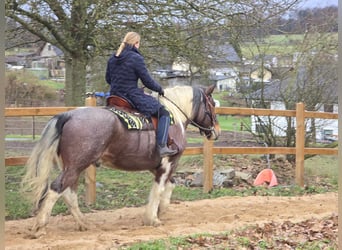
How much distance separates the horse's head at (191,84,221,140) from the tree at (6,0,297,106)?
1.25 m

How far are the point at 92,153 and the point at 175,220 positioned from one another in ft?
4.01

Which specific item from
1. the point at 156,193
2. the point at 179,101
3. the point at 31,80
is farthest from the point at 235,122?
the point at 156,193

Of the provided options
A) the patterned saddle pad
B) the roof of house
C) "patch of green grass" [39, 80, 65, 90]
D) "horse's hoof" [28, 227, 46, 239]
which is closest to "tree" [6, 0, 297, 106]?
the roof of house

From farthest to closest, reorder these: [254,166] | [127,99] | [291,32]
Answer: [254,166] < [291,32] < [127,99]

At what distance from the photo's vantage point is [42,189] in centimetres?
405

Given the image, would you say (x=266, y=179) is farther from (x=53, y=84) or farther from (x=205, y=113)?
(x=53, y=84)

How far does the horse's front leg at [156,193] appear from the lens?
4609mm

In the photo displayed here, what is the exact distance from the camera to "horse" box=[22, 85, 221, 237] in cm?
403

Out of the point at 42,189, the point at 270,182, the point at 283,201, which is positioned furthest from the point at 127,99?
the point at 270,182

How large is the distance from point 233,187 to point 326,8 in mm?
3270

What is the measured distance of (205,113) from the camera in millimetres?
5066

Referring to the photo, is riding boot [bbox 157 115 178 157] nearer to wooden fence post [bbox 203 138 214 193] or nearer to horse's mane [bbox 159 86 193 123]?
horse's mane [bbox 159 86 193 123]

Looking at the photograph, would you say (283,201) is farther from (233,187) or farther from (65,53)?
(65,53)

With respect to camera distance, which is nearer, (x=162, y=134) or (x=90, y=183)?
(x=162, y=134)
